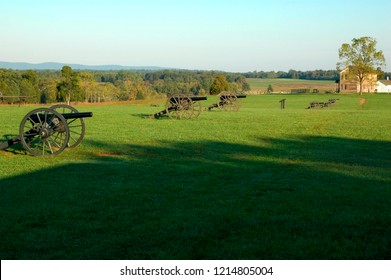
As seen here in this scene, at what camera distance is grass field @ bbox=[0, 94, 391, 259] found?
556 cm

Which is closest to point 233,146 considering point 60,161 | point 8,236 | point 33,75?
point 60,161

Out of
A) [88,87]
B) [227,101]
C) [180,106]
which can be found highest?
[88,87]

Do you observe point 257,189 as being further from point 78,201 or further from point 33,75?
point 33,75

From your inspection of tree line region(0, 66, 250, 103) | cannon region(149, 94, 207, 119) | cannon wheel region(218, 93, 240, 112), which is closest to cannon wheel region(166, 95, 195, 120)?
cannon region(149, 94, 207, 119)

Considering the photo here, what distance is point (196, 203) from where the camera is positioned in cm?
774

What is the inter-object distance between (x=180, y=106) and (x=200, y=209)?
20.4 meters

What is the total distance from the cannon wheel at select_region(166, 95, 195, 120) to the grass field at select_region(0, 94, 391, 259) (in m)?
12.4

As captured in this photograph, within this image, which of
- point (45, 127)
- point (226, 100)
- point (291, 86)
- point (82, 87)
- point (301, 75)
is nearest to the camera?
point (45, 127)

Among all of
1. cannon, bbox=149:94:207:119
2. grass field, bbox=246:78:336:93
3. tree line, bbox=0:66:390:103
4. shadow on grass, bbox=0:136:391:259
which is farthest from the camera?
grass field, bbox=246:78:336:93

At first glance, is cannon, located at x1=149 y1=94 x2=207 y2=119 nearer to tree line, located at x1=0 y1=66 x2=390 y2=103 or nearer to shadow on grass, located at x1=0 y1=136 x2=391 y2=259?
shadow on grass, located at x1=0 y1=136 x2=391 y2=259

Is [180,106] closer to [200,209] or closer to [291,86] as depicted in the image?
[200,209]

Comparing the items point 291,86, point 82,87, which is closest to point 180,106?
point 82,87
